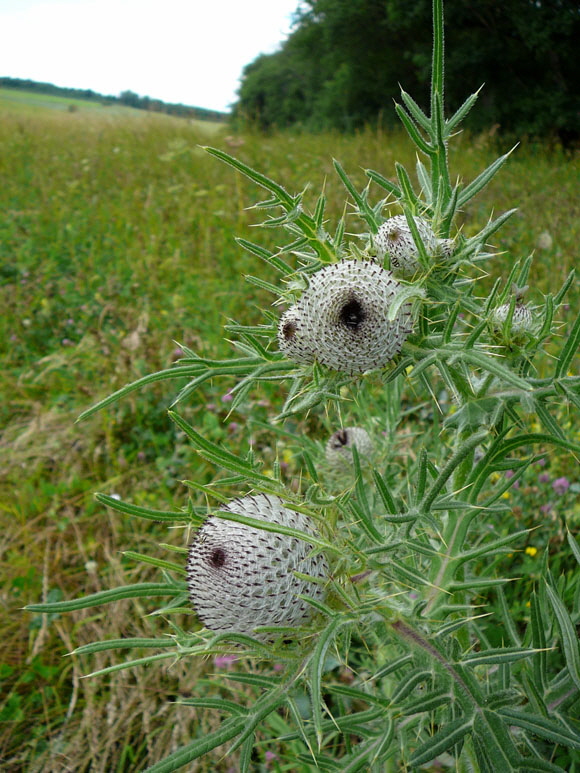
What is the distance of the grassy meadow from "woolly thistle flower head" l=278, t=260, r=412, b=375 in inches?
6.8

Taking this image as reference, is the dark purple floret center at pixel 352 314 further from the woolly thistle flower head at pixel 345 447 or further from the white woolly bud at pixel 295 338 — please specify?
the woolly thistle flower head at pixel 345 447

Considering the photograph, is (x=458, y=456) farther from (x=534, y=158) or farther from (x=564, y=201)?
(x=534, y=158)

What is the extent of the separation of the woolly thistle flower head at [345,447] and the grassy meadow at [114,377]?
43 centimetres

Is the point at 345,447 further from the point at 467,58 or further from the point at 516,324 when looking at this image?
the point at 467,58

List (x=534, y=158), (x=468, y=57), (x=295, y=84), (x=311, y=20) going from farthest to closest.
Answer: (x=295, y=84), (x=311, y=20), (x=468, y=57), (x=534, y=158)

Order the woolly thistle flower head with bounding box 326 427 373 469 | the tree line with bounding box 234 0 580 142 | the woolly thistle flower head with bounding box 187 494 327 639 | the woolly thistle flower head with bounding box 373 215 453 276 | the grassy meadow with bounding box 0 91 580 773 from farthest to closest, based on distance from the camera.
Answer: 1. the tree line with bounding box 234 0 580 142
2. the grassy meadow with bounding box 0 91 580 773
3. the woolly thistle flower head with bounding box 326 427 373 469
4. the woolly thistle flower head with bounding box 373 215 453 276
5. the woolly thistle flower head with bounding box 187 494 327 639

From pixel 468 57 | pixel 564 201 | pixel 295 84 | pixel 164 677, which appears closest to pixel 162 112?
pixel 468 57

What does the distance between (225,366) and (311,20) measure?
21.4 meters

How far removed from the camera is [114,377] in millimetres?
3295

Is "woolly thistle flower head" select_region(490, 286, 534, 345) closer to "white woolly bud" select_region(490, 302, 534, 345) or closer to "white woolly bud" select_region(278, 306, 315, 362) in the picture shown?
"white woolly bud" select_region(490, 302, 534, 345)

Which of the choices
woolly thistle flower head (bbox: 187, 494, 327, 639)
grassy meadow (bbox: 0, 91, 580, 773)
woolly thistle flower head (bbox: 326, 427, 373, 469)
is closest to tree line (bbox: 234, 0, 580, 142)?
grassy meadow (bbox: 0, 91, 580, 773)

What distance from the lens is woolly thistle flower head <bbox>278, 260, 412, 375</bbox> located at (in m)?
0.91

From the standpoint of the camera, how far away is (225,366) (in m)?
Answer: 1.04

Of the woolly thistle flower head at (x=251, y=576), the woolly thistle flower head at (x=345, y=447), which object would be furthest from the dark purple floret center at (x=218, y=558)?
the woolly thistle flower head at (x=345, y=447)
